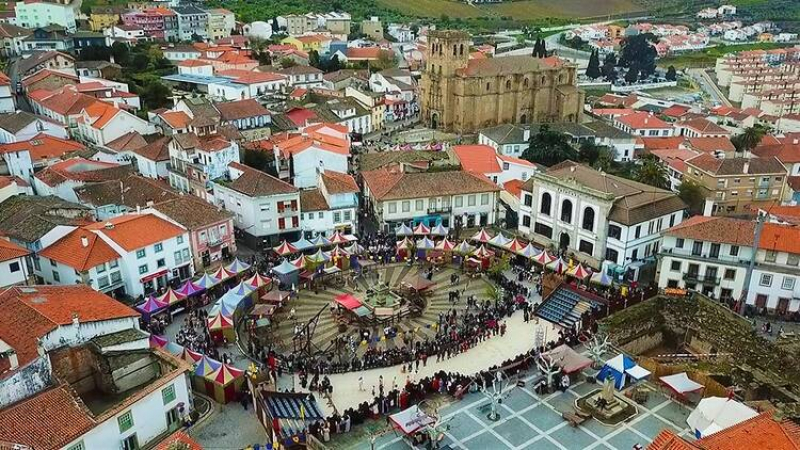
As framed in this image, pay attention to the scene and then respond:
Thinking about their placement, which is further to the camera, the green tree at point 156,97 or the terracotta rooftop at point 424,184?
the green tree at point 156,97

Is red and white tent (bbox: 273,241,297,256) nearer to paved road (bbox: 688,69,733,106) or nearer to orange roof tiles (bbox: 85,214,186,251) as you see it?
orange roof tiles (bbox: 85,214,186,251)

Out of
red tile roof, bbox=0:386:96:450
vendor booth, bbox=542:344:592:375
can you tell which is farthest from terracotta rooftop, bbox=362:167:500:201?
red tile roof, bbox=0:386:96:450

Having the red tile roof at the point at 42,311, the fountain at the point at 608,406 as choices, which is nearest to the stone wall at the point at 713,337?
the fountain at the point at 608,406

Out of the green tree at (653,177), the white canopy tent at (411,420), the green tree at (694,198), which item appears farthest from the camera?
the green tree at (653,177)

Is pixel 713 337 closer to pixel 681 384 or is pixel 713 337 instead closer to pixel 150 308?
pixel 681 384

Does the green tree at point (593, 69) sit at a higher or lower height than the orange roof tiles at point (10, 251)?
lower

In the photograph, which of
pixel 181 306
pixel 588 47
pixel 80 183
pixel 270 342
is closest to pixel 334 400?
pixel 270 342

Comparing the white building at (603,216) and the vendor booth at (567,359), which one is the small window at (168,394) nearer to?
the vendor booth at (567,359)

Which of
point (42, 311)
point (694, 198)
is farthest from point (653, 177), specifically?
point (42, 311)
